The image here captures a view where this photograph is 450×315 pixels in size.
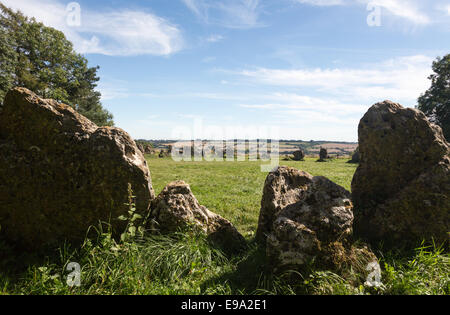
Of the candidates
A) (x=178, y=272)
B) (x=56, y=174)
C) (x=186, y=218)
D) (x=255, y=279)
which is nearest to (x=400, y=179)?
(x=255, y=279)

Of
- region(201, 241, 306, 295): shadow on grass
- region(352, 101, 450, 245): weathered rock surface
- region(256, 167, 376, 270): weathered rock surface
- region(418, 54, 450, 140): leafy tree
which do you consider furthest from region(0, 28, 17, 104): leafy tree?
region(418, 54, 450, 140): leafy tree

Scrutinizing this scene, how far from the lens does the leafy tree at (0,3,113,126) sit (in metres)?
23.6

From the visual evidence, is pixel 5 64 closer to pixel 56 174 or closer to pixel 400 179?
pixel 56 174

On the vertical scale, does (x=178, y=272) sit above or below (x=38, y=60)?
below

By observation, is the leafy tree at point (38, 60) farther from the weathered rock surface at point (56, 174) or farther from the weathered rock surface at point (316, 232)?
the weathered rock surface at point (316, 232)

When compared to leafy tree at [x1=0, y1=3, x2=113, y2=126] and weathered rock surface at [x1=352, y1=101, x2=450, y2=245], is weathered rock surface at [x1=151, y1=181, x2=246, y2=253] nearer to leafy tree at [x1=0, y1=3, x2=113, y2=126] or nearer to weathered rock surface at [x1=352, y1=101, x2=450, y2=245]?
weathered rock surface at [x1=352, y1=101, x2=450, y2=245]

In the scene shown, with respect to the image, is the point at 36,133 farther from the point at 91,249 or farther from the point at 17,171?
the point at 91,249

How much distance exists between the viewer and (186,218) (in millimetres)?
4605

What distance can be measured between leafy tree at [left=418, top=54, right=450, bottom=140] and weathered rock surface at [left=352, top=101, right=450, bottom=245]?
3824 cm

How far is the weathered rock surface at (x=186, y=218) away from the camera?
455 cm

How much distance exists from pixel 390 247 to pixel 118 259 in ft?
15.7

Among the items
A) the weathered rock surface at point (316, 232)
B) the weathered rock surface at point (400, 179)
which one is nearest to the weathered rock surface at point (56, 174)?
the weathered rock surface at point (316, 232)

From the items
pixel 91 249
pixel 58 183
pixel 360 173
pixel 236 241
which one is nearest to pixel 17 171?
pixel 58 183

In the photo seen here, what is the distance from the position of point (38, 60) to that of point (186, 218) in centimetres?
3880
